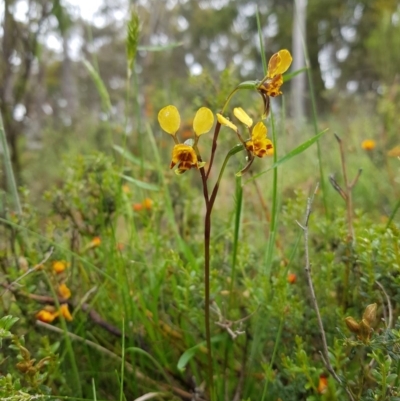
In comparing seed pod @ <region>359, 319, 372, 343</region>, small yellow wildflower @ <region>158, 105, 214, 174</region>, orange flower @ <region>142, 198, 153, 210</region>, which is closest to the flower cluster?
small yellow wildflower @ <region>158, 105, 214, 174</region>

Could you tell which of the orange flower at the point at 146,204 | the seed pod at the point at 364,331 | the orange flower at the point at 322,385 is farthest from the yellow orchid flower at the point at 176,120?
the orange flower at the point at 146,204

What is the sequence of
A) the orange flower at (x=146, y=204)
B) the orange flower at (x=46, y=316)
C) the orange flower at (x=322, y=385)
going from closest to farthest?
the orange flower at (x=322, y=385) < the orange flower at (x=46, y=316) < the orange flower at (x=146, y=204)

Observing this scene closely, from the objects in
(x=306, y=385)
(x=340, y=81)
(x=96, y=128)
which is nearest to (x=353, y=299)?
(x=306, y=385)

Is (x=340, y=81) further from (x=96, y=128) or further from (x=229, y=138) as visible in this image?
(x=229, y=138)

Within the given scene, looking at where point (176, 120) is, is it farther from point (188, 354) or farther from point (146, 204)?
point (146, 204)

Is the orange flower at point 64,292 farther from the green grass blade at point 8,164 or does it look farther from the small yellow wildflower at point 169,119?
the small yellow wildflower at point 169,119
